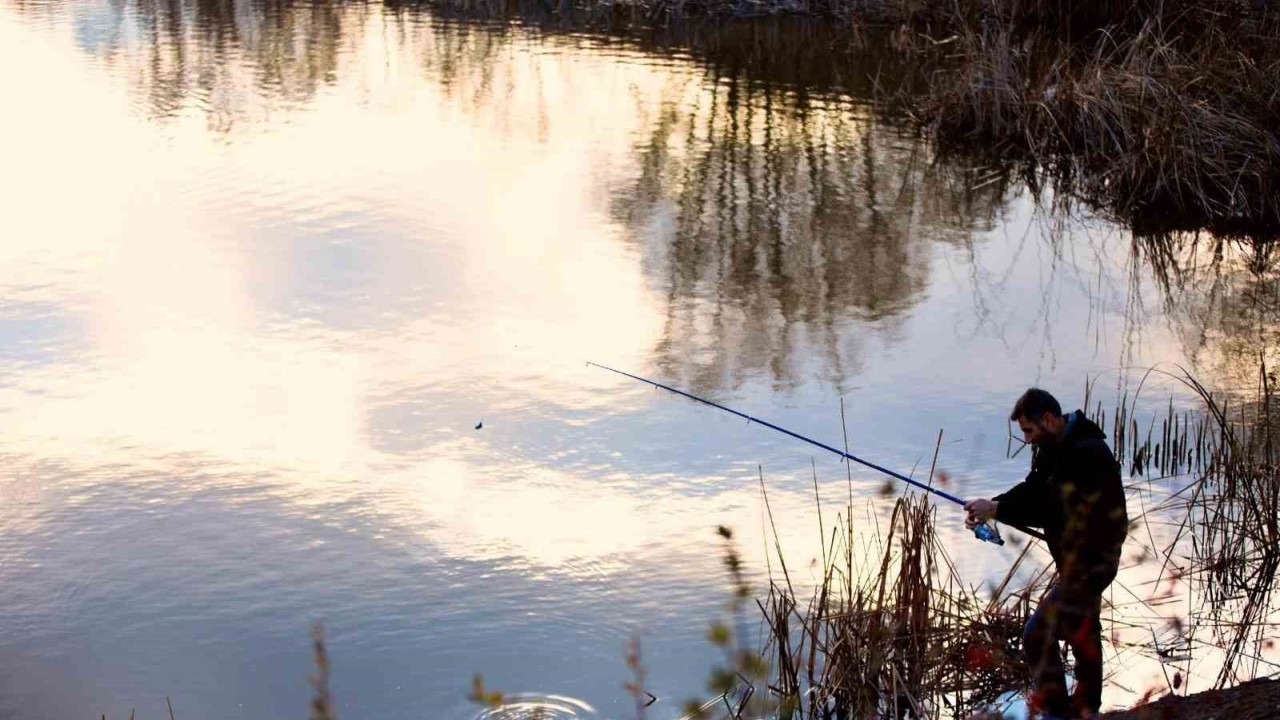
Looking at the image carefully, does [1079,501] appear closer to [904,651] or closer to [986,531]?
[986,531]

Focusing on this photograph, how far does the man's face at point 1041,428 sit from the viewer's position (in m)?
5.46

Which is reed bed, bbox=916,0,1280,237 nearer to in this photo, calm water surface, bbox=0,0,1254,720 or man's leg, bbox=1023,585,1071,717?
calm water surface, bbox=0,0,1254,720

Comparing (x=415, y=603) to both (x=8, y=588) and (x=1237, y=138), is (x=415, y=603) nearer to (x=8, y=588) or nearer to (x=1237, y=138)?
(x=8, y=588)

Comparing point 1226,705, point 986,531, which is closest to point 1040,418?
point 986,531

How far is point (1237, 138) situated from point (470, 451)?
8001 millimetres

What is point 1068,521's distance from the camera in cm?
527

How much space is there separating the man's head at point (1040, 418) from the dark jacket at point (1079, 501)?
4 centimetres

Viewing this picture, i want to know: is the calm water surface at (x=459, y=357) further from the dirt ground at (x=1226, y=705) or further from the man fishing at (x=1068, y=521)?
the dirt ground at (x=1226, y=705)

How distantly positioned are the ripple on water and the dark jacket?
1682 millimetres

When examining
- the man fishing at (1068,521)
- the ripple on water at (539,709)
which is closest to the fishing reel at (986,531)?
the man fishing at (1068,521)

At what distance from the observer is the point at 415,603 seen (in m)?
6.81

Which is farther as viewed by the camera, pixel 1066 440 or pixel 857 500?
pixel 857 500

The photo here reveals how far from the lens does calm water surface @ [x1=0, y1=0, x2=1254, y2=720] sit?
6.66 meters

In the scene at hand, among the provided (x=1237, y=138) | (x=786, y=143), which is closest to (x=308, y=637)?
(x=1237, y=138)
